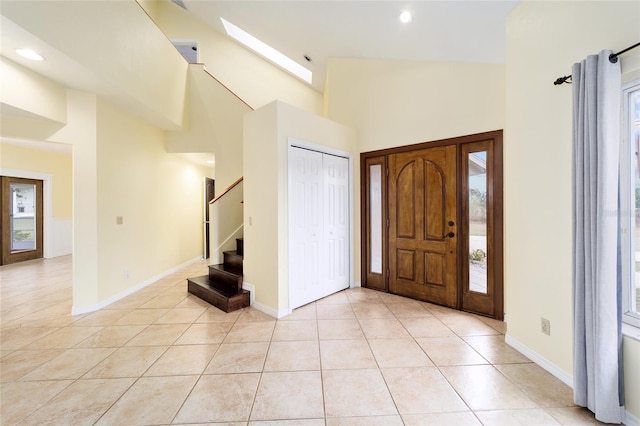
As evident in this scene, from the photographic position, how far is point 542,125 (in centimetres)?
202

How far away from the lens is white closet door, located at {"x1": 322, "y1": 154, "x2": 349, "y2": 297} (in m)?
3.68

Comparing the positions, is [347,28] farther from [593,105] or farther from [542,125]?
[593,105]

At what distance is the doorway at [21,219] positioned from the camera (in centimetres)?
559

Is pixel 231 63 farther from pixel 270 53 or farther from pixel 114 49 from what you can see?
pixel 114 49

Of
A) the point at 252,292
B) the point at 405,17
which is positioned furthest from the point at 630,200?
the point at 252,292

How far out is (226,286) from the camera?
3635mm

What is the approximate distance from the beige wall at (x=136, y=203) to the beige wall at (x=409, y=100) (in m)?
3.14

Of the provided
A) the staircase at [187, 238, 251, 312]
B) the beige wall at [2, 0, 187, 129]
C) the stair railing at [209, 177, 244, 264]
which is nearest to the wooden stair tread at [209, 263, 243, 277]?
the staircase at [187, 238, 251, 312]

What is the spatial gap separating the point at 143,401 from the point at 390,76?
4.48 m

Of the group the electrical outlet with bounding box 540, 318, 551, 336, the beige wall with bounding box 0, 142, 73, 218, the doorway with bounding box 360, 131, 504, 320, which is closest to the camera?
the electrical outlet with bounding box 540, 318, 551, 336

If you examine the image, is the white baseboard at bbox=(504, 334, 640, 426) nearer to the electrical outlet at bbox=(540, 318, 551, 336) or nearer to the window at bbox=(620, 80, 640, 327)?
the electrical outlet at bbox=(540, 318, 551, 336)

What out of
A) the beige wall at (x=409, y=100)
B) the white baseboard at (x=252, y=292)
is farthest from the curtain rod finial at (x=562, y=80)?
the white baseboard at (x=252, y=292)

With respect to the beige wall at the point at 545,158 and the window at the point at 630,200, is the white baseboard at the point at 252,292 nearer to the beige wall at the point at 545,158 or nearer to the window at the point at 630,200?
the beige wall at the point at 545,158

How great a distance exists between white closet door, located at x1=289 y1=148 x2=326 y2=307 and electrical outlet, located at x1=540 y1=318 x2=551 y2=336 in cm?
235
